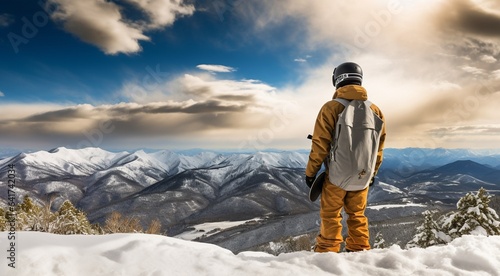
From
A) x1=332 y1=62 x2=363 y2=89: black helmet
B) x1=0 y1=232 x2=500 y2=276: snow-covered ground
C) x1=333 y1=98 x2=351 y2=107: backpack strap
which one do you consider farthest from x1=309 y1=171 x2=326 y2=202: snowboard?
x1=332 y1=62 x2=363 y2=89: black helmet

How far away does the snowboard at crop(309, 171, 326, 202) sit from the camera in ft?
16.1

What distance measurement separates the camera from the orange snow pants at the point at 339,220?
15.4 feet

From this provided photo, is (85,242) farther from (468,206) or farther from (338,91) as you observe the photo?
(468,206)

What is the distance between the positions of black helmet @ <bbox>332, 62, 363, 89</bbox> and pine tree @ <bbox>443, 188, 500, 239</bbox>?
14734 mm

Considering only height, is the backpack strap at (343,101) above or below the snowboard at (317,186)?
above

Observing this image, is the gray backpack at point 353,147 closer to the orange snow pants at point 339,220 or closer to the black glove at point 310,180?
the orange snow pants at point 339,220

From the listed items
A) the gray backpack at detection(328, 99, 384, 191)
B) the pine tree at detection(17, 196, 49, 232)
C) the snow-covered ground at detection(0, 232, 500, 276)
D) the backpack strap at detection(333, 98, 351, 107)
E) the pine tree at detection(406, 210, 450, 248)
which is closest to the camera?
the snow-covered ground at detection(0, 232, 500, 276)

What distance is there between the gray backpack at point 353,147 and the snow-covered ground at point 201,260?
1162 millimetres

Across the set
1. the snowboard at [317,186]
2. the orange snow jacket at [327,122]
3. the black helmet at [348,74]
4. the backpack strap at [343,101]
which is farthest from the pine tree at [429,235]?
the backpack strap at [343,101]

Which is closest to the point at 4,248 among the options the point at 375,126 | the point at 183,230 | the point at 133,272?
the point at 133,272

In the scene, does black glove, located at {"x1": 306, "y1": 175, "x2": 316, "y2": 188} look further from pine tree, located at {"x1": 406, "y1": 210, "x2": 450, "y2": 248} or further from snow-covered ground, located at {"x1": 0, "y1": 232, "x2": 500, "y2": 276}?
pine tree, located at {"x1": 406, "y1": 210, "x2": 450, "y2": 248}

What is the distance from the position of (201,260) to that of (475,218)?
17.8m

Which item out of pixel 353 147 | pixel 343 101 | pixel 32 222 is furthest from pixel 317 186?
pixel 32 222

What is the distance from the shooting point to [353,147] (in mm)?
4559
